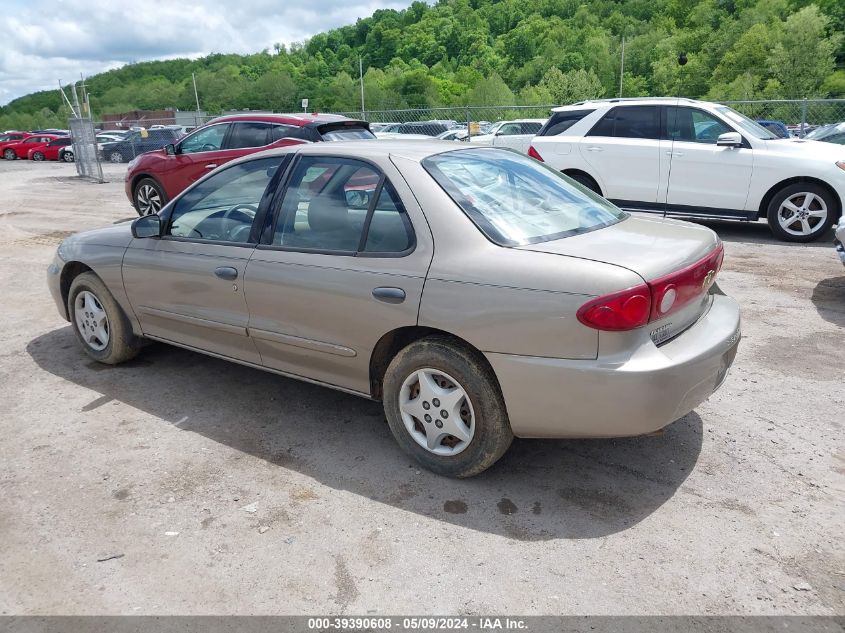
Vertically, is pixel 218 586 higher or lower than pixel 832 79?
lower

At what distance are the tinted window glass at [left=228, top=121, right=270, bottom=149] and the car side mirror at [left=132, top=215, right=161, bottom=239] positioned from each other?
6.32 metres

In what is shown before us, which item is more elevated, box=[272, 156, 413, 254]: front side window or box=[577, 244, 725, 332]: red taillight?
box=[272, 156, 413, 254]: front side window

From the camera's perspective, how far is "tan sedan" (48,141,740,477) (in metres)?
2.92

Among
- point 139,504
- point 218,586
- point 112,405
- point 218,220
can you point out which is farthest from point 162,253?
point 218,586

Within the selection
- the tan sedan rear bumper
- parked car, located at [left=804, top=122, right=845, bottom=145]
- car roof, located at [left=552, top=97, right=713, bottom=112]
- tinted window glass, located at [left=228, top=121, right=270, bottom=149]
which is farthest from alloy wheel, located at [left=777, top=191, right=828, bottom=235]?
tinted window glass, located at [left=228, top=121, right=270, bottom=149]

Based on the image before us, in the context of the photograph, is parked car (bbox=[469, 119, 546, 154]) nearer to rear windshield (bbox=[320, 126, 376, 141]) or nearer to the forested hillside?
rear windshield (bbox=[320, 126, 376, 141])

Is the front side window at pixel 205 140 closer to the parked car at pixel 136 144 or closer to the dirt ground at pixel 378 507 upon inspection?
the dirt ground at pixel 378 507

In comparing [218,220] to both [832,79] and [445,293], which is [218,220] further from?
[832,79]

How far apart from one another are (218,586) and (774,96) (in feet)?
228

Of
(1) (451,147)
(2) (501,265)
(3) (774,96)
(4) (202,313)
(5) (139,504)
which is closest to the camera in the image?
(2) (501,265)

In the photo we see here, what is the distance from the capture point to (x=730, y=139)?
8570 mm

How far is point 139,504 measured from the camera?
3.28 m

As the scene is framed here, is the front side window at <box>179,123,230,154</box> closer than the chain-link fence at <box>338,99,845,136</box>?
Yes

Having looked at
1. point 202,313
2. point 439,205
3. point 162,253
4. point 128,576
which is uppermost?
point 439,205
